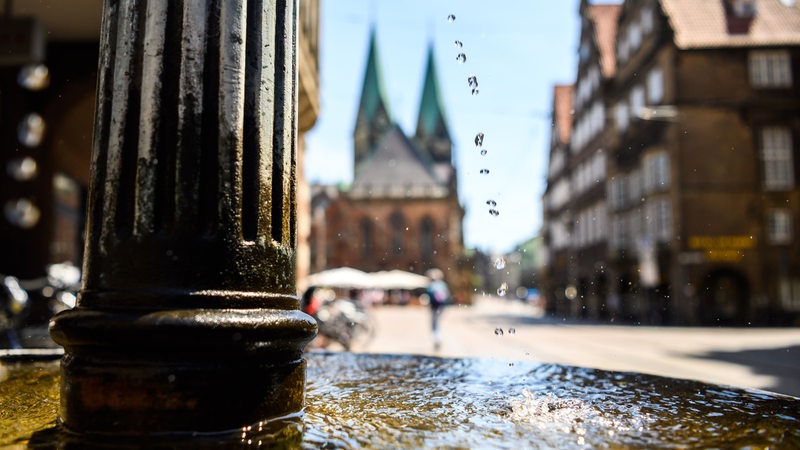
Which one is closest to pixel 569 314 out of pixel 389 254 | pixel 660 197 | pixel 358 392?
pixel 660 197

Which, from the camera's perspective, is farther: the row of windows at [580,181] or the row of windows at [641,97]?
the row of windows at [580,181]

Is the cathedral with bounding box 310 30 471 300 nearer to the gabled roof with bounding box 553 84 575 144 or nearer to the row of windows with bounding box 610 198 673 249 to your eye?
the gabled roof with bounding box 553 84 575 144

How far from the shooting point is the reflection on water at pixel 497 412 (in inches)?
71.1

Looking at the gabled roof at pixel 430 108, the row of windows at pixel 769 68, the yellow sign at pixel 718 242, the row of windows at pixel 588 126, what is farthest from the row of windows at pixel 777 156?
the gabled roof at pixel 430 108

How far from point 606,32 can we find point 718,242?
15.3m

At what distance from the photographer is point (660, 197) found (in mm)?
29188

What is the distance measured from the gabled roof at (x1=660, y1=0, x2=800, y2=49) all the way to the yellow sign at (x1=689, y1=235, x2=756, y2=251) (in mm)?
7755

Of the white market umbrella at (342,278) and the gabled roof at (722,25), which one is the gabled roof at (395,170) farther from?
the white market umbrella at (342,278)

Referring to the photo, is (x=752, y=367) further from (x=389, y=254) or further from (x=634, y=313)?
(x=389, y=254)

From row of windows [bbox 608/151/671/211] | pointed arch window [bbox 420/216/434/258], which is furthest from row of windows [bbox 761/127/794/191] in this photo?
pointed arch window [bbox 420/216/434/258]

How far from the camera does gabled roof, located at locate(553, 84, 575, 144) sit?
46069 millimetres

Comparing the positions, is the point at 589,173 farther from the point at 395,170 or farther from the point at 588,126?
the point at 395,170

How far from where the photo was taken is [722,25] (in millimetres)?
29406

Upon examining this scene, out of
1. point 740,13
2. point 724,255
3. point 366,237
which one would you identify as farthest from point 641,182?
point 366,237
